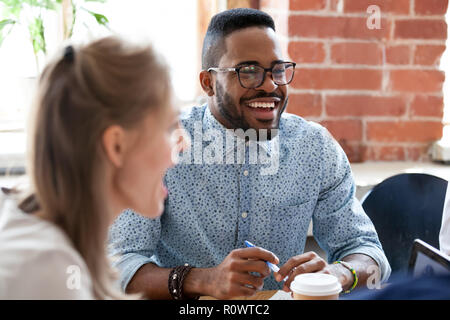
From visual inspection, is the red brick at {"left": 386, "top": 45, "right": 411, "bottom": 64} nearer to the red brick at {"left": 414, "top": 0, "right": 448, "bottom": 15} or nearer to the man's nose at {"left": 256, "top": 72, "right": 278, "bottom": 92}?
the red brick at {"left": 414, "top": 0, "right": 448, "bottom": 15}

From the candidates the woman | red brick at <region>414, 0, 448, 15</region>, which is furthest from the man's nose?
red brick at <region>414, 0, 448, 15</region>

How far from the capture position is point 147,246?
4.43 ft

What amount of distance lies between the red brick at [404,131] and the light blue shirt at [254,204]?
612 millimetres

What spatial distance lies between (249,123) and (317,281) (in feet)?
2.10

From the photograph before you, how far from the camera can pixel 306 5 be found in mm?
1938

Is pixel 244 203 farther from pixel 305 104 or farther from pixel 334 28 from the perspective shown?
pixel 334 28

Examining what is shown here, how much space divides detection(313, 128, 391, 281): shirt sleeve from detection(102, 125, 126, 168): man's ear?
0.82m

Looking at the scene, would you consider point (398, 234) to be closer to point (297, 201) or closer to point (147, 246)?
point (297, 201)

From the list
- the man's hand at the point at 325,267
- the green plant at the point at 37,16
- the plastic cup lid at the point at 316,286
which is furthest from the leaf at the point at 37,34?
the plastic cup lid at the point at 316,286

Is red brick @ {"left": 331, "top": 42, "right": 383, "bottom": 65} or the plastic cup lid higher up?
red brick @ {"left": 331, "top": 42, "right": 383, "bottom": 65}

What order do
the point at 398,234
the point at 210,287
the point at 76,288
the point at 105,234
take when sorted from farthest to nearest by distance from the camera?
1. the point at 398,234
2. the point at 210,287
3. the point at 105,234
4. the point at 76,288

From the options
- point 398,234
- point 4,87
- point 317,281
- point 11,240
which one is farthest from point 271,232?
point 4,87

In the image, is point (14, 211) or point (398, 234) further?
point (398, 234)

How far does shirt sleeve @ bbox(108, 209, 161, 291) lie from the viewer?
4.33 ft
